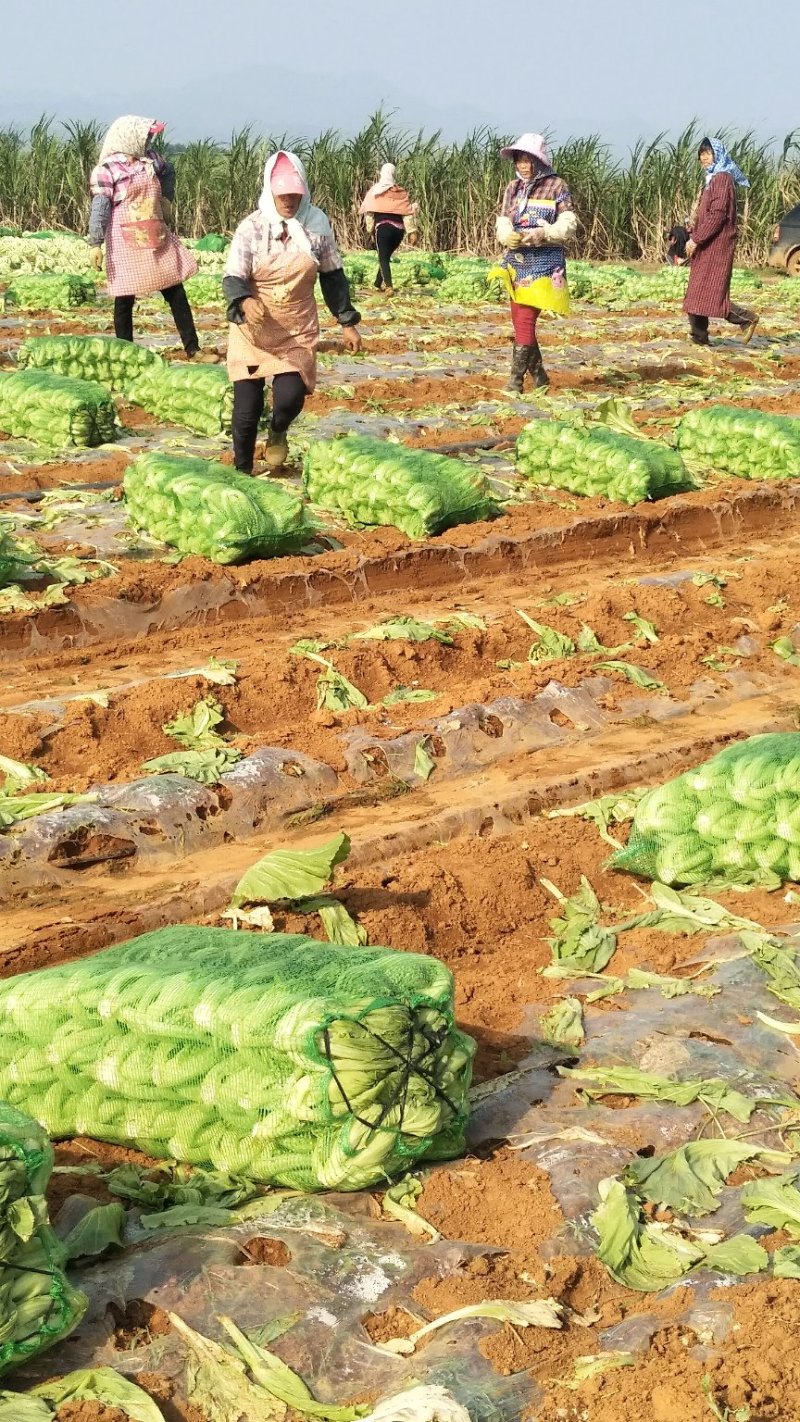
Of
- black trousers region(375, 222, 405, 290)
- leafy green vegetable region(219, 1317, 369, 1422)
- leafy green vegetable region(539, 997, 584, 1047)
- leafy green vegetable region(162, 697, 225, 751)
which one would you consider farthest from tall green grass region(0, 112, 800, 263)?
leafy green vegetable region(219, 1317, 369, 1422)

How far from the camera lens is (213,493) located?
6.98 meters

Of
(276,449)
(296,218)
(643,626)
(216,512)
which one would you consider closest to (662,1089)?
(643,626)

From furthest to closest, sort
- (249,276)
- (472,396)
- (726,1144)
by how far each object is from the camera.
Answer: (472,396)
(249,276)
(726,1144)

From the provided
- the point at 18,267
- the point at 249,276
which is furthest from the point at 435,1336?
the point at 18,267

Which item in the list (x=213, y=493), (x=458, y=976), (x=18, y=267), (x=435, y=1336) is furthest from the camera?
(x=18, y=267)

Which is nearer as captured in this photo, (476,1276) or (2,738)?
(476,1276)

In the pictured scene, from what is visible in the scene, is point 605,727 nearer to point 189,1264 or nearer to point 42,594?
point 42,594

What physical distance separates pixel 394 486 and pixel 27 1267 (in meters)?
5.93

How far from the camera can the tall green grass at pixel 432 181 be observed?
2552cm

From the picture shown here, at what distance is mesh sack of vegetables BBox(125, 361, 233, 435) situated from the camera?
952 cm

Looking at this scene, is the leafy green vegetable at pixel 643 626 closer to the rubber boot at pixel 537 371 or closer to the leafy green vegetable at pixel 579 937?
the leafy green vegetable at pixel 579 937

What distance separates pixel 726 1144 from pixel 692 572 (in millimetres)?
4848

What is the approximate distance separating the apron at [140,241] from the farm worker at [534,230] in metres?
2.49

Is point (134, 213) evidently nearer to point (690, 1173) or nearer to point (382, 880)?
point (382, 880)
